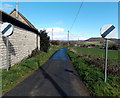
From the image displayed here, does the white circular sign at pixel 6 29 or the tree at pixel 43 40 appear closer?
the white circular sign at pixel 6 29

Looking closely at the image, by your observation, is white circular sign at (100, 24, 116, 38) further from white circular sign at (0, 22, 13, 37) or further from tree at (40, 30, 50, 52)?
tree at (40, 30, 50, 52)

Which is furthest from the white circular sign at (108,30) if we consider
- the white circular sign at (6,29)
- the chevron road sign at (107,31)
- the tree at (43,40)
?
the tree at (43,40)

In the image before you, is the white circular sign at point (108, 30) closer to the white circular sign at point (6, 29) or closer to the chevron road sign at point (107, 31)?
the chevron road sign at point (107, 31)

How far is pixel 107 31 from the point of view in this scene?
5.09 m

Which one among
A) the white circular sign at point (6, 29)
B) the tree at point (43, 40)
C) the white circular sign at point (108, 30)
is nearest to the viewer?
the white circular sign at point (108, 30)

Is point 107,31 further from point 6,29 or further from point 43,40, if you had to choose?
point 43,40

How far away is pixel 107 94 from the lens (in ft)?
13.5

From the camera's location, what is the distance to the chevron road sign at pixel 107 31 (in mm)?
5041

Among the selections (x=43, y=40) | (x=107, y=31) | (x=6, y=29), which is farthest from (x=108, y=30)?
(x=43, y=40)

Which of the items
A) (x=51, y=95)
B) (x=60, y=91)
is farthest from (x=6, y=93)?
(x=60, y=91)

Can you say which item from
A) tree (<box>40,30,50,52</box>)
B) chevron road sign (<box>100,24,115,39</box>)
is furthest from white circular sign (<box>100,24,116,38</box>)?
tree (<box>40,30,50,52</box>)

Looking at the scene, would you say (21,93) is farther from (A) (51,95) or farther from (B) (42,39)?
(B) (42,39)

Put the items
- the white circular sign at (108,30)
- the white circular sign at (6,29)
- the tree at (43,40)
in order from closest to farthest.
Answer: the white circular sign at (108,30)
the white circular sign at (6,29)
the tree at (43,40)

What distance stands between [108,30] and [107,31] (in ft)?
0.19
